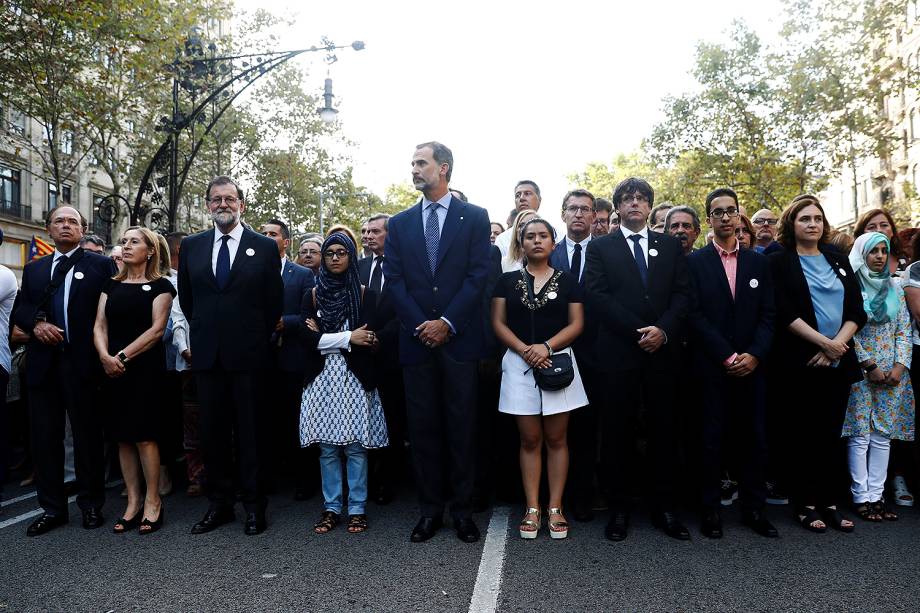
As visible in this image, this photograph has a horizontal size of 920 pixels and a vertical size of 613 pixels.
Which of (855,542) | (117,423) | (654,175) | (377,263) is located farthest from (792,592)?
(654,175)

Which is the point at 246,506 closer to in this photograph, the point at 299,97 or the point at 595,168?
the point at 299,97

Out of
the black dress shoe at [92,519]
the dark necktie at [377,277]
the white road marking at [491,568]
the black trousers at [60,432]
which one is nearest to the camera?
the white road marking at [491,568]

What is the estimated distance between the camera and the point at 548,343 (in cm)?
506

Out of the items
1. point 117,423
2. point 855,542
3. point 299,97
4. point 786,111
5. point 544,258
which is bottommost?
point 855,542

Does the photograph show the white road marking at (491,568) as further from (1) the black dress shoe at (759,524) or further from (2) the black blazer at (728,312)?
(2) the black blazer at (728,312)

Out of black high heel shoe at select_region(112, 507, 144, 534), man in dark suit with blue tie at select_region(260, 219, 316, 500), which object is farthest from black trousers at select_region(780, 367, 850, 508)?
black high heel shoe at select_region(112, 507, 144, 534)

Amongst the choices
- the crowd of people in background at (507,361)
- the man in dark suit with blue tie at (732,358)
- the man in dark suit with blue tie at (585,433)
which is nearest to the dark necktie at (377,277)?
the crowd of people in background at (507,361)

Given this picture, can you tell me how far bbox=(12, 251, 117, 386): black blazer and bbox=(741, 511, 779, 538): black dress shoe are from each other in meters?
5.19

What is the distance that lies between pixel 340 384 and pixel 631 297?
7.56ft

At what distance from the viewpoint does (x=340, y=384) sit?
5344 millimetres

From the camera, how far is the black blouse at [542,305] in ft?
16.8

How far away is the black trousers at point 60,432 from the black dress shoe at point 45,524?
0.18 ft

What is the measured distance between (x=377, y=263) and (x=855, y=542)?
177 inches

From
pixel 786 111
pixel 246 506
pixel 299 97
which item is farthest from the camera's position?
pixel 299 97
